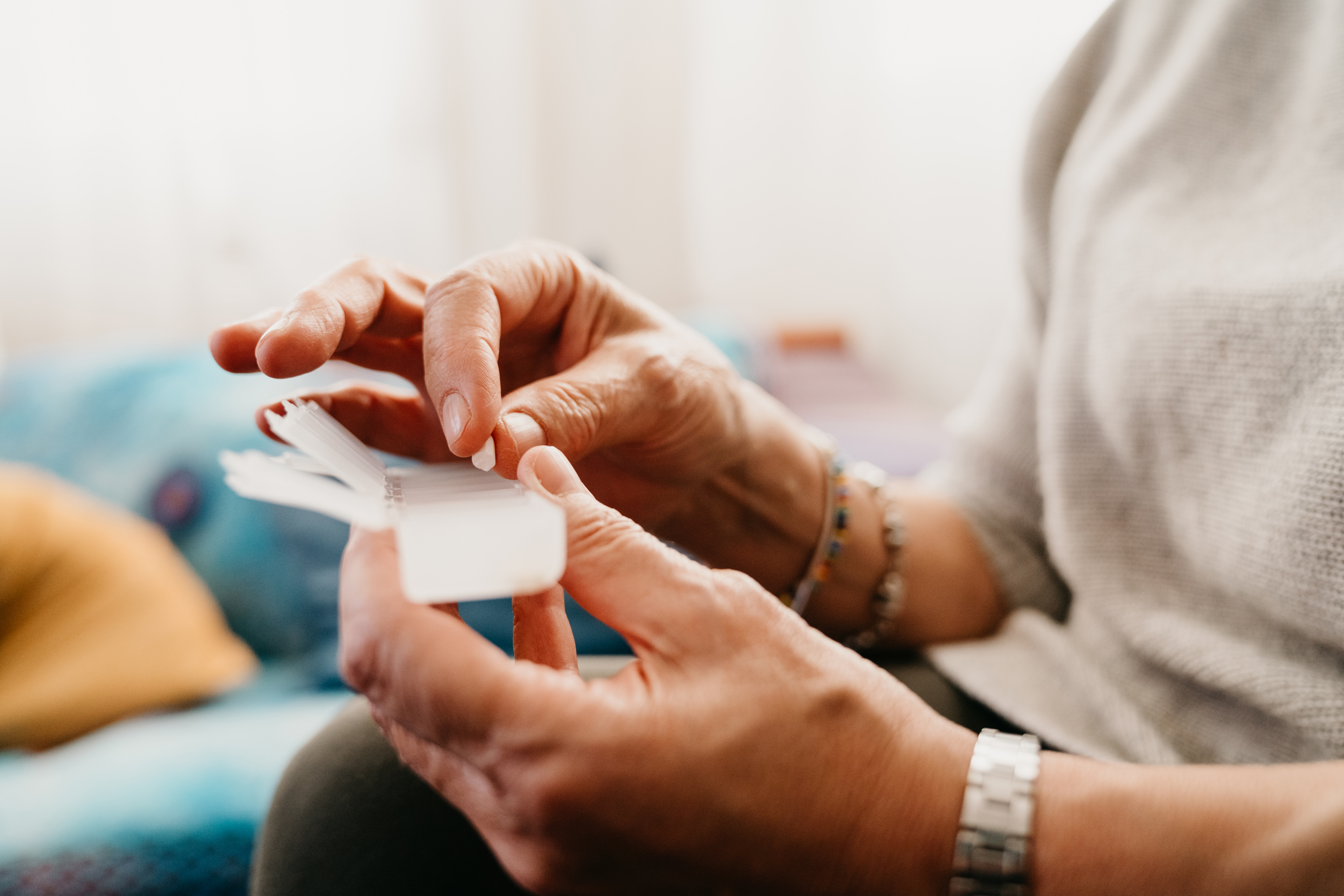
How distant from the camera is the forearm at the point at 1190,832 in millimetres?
283

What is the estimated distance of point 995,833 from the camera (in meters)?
0.29

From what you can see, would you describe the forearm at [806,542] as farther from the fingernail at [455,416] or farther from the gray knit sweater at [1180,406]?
the fingernail at [455,416]

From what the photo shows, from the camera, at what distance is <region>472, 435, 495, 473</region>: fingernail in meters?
0.35

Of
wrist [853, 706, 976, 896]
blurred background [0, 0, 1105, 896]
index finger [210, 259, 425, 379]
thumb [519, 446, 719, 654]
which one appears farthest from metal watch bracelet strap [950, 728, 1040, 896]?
blurred background [0, 0, 1105, 896]

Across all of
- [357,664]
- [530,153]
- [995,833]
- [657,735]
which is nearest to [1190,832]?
[995,833]

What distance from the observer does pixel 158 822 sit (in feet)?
2.29

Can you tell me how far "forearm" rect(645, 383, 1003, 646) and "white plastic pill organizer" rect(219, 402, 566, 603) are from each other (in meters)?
0.23

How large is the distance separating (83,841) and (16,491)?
0.43 meters

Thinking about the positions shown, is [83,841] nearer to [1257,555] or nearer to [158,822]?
[158,822]

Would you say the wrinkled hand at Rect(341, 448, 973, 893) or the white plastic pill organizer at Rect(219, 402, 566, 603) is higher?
the white plastic pill organizer at Rect(219, 402, 566, 603)

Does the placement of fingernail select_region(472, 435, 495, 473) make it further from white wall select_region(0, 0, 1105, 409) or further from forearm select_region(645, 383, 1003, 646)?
white wall select_region(0, 0, 1105, 409)

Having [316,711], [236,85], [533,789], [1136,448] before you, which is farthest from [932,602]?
[236,85]

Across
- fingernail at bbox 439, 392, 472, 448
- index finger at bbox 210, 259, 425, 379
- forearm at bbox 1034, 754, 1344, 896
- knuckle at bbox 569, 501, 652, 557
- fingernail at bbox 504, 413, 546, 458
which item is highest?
index finger at bbox 210, 259, 425, 379

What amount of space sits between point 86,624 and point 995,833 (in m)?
0.98
